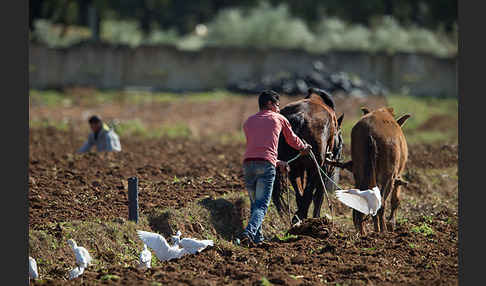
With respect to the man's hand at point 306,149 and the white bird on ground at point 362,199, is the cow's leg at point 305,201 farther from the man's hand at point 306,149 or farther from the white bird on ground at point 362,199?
the white bird on ground at point 362,199

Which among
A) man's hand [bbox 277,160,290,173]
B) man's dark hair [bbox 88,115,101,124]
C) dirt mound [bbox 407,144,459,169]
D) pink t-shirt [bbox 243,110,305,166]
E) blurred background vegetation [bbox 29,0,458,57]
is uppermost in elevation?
blurred background vegetation [bbox 29,0,458,57]

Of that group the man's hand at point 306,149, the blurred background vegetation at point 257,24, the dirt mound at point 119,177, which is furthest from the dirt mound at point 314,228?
the blurred background vegetation at point 257,24

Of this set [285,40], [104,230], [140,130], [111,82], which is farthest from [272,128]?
[285,40]

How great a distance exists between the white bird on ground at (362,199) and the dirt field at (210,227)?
469 mm

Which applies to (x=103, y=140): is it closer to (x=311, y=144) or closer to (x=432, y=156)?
(x=311, y=144)

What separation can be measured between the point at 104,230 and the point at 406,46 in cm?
3278

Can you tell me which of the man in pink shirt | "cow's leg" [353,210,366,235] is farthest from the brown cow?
the man in pink shirt

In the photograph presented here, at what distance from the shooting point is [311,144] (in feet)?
36.2

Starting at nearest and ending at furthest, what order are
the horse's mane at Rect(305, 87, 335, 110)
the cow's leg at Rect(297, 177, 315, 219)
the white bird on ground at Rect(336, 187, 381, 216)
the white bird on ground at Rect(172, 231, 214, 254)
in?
the white bird on ground at Rect(172, 231, 214, 254)
the white bird on ground at Rect(336, 187, 381, 216)
the cow's leg at Rect(297, 177, 315, 219)
the horse's mane at Rect(305, 87, 335, 110)

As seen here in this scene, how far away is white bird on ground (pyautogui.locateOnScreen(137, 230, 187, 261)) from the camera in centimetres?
878

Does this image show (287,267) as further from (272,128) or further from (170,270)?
(272,128)

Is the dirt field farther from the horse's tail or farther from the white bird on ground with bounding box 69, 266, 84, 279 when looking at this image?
the horse's tail

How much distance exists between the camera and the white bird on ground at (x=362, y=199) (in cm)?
955

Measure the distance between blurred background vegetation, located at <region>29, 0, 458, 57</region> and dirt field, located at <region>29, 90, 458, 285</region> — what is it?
64.7 ft
